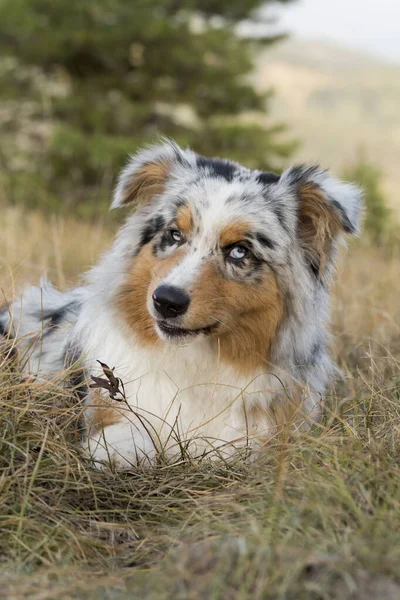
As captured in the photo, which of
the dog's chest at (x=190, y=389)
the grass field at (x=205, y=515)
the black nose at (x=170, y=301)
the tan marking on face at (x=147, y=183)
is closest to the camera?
the grass field at (x=205, y=515)

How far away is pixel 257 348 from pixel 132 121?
9.83 metres

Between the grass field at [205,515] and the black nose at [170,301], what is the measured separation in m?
0.62

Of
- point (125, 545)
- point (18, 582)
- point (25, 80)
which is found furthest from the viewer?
point (25, 80)

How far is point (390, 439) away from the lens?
302 centimetres

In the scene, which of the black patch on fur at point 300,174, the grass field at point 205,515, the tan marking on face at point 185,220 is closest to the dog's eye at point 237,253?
the tan marking on face at point 185,220

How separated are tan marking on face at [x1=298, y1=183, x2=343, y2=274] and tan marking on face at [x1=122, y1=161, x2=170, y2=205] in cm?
76

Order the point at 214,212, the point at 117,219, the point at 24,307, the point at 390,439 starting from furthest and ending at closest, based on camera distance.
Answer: the point at 117,219 → the point at 24,307 → the point at 214,212 → the point at 390,439

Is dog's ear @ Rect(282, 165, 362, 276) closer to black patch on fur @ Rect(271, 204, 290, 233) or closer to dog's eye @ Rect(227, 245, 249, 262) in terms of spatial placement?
black patch on fur @ Rect(271, 204, 290, 233)

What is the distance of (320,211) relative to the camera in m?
3.65

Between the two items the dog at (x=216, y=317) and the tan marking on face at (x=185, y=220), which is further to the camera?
the tan marking on face at (x=185, y=220)

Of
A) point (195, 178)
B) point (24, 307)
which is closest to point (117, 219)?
point (24, 307)

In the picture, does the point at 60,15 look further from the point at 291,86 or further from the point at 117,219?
the point at 291,86

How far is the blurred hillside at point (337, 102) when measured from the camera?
4659cm

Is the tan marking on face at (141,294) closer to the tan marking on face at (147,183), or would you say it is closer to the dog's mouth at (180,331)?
the dog's mouth at (180,331)
